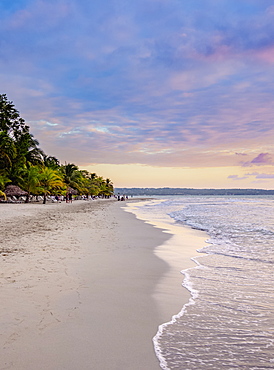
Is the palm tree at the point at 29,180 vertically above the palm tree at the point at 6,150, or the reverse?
the palm tree at the point at 6,150

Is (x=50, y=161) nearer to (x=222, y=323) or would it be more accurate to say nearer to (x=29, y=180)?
(x=29, y=180)

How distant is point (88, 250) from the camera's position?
9.34 m

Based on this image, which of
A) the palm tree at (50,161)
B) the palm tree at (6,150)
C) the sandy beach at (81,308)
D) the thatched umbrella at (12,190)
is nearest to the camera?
the sandy beach at (81,308)

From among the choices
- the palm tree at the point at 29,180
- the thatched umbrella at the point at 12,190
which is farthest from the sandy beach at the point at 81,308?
the palm tree at the point at 29,180

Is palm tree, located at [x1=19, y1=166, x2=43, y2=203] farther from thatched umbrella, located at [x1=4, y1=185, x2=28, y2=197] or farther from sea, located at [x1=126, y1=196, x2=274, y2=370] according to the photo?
sea, located at [x1=126, y1=196, x2=274, y2=370]

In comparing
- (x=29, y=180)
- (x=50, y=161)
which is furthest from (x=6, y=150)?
(x=50, y=161)

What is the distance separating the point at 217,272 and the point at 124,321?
3973 mm

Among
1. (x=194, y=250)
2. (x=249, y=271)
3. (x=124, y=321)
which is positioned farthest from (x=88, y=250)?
(x=124, y=321)

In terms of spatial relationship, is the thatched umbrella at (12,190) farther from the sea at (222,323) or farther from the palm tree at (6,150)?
the sea at (222,323)

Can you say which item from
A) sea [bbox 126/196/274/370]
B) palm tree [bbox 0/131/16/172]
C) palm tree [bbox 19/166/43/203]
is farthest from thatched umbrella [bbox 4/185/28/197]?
sea [bbox 126/196/274/370]

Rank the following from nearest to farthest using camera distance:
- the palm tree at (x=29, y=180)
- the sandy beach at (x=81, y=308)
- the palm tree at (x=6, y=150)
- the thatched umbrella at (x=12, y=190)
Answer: the sandy beach at (x=81, y=308), the palm tree at (x=6, y=150), the thatched umbrella at (x=12, y=190), the palm tree at (x=29, y=180)

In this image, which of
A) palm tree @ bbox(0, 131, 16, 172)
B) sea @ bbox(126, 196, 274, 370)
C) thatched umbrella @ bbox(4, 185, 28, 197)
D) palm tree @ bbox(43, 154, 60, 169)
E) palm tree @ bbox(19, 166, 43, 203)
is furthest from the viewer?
palm tree @ bbox(43, 154, 60, 169)

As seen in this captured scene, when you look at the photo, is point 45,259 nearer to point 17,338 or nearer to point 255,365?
point 17,338

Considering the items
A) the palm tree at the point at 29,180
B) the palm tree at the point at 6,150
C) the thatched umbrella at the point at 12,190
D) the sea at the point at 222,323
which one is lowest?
the sea at the point at 222,323
